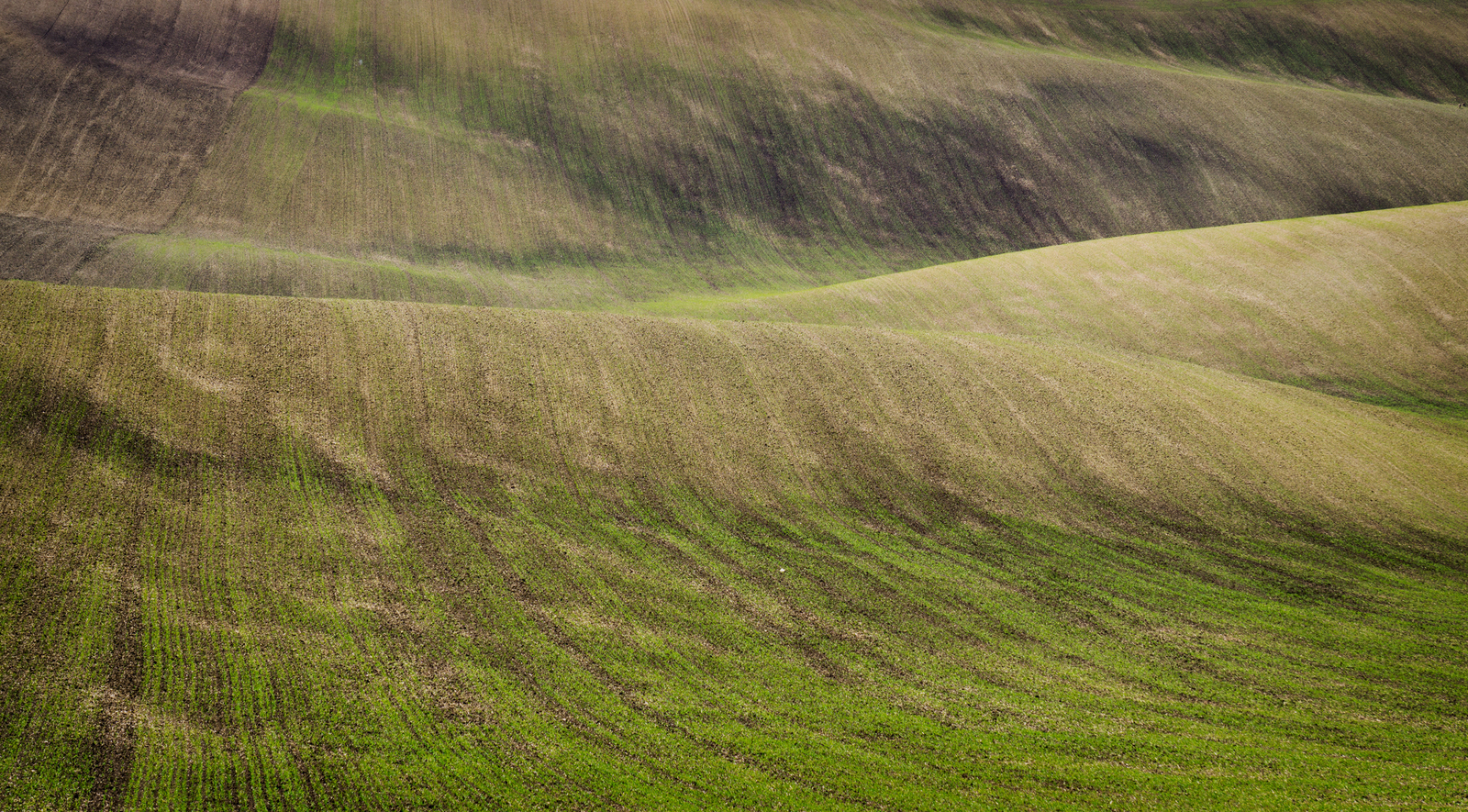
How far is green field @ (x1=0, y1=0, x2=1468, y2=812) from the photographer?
12.8m

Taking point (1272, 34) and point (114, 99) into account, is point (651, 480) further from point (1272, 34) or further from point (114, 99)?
point (1272, 34)

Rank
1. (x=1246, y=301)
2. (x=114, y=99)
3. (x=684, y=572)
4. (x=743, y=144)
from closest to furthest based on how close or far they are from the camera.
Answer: (x=684, y=572), (x=1246, y=301), (x=114, y=99), (x=743, y=144)

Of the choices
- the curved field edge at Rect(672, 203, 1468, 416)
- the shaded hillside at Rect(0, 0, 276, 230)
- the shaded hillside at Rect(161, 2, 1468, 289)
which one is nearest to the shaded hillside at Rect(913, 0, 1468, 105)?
the shaded hillside at Rect(161, 2, 1468, 289)

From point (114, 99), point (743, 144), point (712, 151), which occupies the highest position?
point (114, 99)

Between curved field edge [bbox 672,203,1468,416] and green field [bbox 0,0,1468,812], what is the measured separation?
0.25 m

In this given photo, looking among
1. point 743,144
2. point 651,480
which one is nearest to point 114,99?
point 743,144

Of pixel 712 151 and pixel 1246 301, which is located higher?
pixel 712 151

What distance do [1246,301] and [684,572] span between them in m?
31.7

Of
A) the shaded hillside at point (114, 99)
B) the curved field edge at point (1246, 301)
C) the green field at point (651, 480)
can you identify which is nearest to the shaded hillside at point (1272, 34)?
the green field at point (651, 480)

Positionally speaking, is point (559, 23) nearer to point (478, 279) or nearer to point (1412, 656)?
point (478, 279)

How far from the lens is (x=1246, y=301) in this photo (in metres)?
36.1

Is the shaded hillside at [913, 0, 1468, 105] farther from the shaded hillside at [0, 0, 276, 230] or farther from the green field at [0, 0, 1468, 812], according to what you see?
the shaded hillside at [0, 0, 276, 230]

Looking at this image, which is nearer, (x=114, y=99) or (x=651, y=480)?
(x=651, y=480)

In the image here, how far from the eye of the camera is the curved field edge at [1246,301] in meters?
32.7
